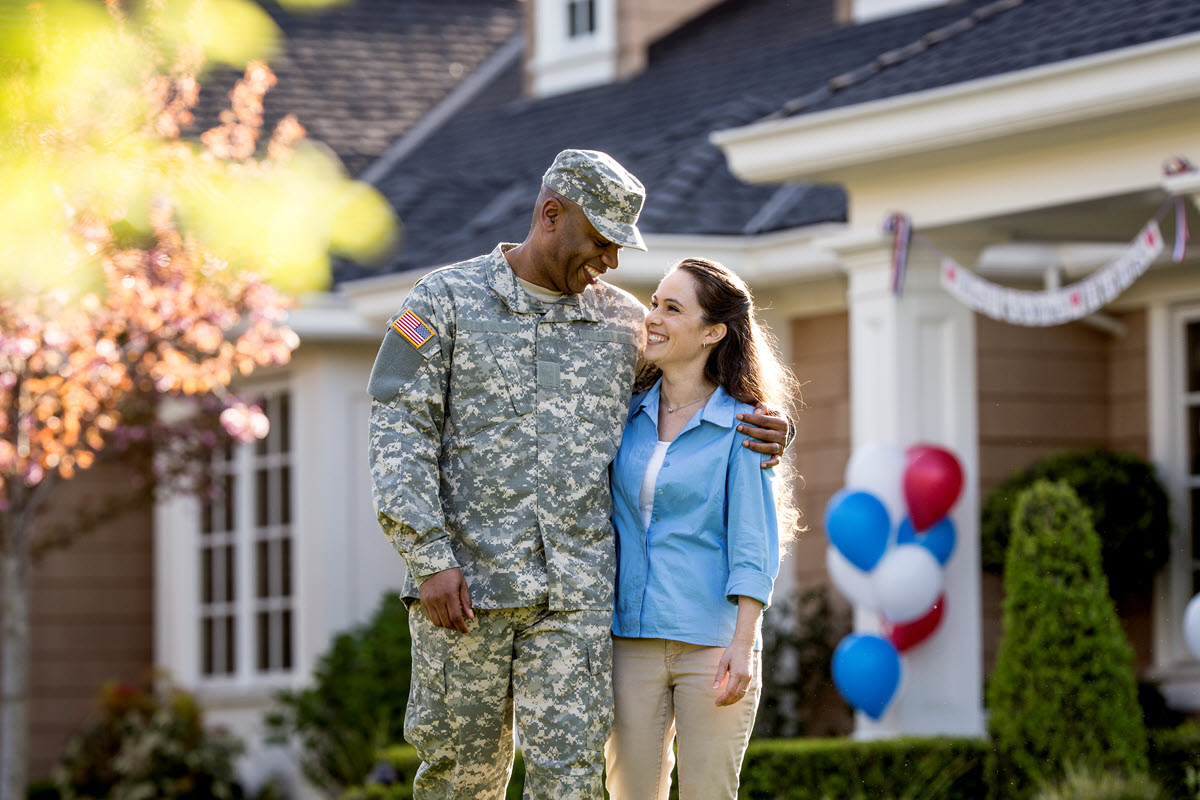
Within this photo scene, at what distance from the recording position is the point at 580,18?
14.8 metres

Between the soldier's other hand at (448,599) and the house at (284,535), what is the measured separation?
25.0 ft

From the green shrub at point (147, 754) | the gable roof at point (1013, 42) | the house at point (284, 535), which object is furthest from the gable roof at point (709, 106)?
the green shrub at point (147, 754)

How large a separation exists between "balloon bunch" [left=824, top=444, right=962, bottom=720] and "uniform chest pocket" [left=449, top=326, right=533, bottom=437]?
12.4ft

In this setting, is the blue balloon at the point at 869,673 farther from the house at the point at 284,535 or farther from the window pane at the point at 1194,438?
the house at the point at 284,535

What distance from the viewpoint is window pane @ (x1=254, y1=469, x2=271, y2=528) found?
42.2 feet

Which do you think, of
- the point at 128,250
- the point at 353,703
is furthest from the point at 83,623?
the point at 128,250

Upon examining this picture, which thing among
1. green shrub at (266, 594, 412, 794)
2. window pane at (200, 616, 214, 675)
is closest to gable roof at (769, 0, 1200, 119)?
green shrub at (266, 594, 412, 794)

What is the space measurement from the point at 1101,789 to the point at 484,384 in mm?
3580

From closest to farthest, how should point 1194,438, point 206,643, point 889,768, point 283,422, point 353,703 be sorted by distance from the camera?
point 889,768 < point 1194,438 < point 353,703 < point 283,422 < point 206,643

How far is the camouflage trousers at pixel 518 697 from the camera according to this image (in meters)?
4.46

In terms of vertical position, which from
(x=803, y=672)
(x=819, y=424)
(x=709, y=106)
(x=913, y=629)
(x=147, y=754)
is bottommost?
(x=147, y=754)

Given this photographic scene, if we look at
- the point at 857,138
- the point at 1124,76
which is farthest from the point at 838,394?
the point at 1124,76

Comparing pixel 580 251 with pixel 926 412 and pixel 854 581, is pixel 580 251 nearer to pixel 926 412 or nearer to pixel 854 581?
pixel 854 581

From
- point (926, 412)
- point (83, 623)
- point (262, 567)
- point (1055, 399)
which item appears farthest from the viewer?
point (83, 623)
